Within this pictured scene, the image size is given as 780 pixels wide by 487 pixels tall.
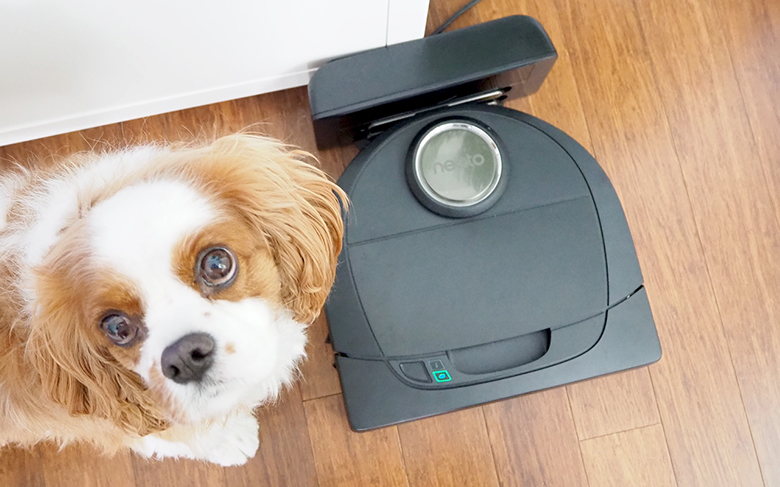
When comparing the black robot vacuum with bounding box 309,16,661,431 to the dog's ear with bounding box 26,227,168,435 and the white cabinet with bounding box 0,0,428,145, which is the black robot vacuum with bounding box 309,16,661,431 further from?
the dog's ear with bounding box 26,227,168,435

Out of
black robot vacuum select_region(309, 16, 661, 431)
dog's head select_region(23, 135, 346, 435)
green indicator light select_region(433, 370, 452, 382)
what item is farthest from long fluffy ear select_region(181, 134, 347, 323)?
green indicator light select_region(433, 370, 452, 382)

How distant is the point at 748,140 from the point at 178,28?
48.8 inches

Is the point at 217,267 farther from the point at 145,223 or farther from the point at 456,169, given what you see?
the point at 456,169

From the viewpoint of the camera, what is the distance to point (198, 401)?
73 cm

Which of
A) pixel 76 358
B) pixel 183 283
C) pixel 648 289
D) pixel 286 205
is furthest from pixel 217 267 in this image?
pixel 648 289

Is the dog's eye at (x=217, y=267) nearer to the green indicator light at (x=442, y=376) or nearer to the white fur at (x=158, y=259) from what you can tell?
the white fur at (x=158, y=259)

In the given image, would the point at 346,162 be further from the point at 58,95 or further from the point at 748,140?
the point at 748,140

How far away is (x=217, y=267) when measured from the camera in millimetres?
719

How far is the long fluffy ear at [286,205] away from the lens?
80 centimetres

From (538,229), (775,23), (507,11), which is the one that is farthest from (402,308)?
(775,23)

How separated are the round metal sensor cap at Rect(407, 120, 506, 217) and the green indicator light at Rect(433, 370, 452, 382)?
0.98 feet

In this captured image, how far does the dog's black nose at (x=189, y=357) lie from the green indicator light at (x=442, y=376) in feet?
1.61

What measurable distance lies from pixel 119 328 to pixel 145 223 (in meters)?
0.14

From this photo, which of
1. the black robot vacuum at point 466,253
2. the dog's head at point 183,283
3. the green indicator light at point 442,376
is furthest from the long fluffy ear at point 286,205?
the green indicator light at point 442,376
